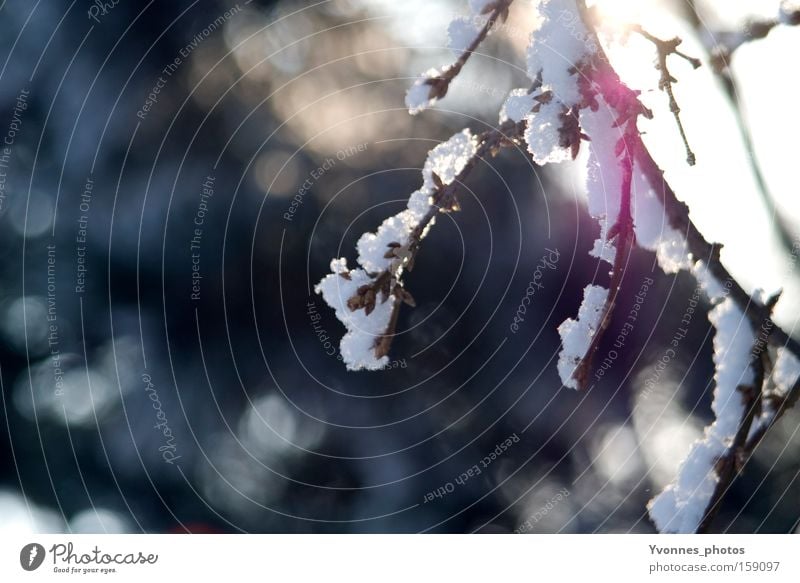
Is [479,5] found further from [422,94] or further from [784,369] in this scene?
[784,369]

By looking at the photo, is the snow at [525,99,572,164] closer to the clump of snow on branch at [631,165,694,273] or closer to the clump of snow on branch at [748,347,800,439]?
the clump of snow on branch at [631,165,694,273]

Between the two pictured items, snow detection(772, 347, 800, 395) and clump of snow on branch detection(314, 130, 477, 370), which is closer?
clump of snow on branch detection(314, 130, 477, 370)

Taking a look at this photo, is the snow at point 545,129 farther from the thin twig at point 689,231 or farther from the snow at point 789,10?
the snow at point 789,10

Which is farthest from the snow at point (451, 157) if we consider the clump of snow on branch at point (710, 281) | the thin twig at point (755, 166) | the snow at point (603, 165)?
the thin twig at point (755, 166)

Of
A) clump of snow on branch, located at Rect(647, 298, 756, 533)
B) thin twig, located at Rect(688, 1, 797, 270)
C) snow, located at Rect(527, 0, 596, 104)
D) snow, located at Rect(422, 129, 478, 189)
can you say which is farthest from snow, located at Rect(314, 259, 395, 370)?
thin twig, located at Rect(688, 1, 797, 270)

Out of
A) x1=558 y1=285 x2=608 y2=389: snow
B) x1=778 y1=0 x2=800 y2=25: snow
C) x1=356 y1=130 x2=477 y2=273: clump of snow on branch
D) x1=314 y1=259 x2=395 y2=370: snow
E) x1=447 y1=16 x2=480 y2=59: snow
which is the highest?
x1=778 y1=0 x2=800 y2=25: snow
